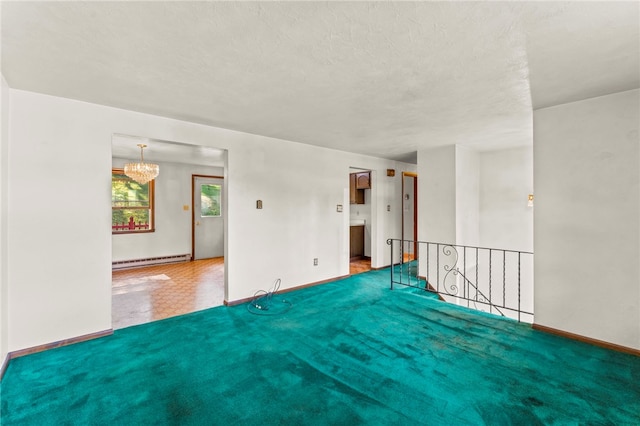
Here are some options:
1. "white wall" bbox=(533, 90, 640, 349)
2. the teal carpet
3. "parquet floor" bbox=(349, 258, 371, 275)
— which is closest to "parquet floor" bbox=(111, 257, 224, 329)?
the teal carpet

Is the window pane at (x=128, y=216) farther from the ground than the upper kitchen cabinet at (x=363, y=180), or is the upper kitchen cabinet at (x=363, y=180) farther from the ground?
the upper kitchen cabinet at (x=363, y=180)

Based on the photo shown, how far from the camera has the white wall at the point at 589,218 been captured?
279cm

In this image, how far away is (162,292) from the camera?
4.78m

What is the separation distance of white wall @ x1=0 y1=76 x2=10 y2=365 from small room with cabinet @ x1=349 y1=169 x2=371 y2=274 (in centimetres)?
608

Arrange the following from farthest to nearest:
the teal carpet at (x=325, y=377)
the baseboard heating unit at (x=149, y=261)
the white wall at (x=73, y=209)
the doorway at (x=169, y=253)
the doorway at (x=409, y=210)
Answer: the doorway at (x=409, y=210) → the baseboard heating unit at (x=149, y=261) → the doorway at (x=169, y=253) → the white wall at (x=73, y=209) → the teal carpet at (x=325, y=377)

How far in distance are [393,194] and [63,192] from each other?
5.71 m

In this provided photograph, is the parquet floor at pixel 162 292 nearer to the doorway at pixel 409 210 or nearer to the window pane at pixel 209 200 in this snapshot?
the window pane at pixel 209 200

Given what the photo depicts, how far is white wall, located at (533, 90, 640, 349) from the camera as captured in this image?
→ 279 cm

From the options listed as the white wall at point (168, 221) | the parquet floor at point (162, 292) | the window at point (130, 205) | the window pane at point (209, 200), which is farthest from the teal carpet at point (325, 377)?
the window pane at point (209, 200)

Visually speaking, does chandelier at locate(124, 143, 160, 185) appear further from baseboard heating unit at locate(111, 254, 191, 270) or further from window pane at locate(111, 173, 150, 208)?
baseboard heating unit at locate(111, 254, 191, 270)

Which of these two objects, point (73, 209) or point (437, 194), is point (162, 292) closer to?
point (73, 209)

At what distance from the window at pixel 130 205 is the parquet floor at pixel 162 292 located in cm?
102

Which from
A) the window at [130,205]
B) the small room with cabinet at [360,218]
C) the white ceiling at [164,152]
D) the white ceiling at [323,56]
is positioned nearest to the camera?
the white ceiling at [323,56]

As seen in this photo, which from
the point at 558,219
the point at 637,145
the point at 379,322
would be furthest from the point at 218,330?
the point at 637,145
